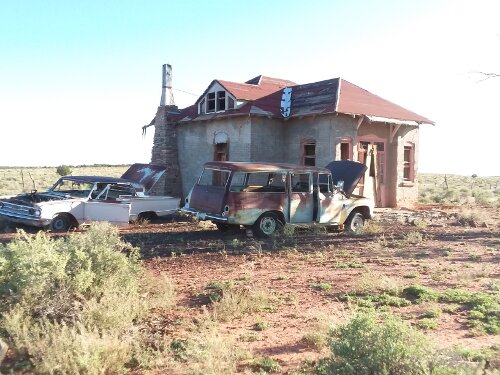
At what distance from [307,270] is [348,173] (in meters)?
5.70

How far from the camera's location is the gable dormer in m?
19.3

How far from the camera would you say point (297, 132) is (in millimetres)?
18609

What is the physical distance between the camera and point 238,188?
12.1 metres

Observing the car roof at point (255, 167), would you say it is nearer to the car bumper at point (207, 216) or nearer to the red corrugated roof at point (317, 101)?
the car bumper at point (207, 216)

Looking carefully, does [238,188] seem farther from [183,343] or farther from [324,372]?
[324,372]

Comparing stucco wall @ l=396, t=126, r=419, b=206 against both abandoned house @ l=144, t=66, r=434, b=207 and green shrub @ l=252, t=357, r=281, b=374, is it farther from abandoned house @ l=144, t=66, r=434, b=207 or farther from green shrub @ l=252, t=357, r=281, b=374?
green shrub @ l=252, t=357, r=281, b=374

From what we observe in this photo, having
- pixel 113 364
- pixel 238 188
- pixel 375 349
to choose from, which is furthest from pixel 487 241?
pixel 113 364

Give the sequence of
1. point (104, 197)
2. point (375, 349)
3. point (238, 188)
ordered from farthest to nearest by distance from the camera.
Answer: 1. point (104, 197)
2. point (238, 188)
3. point (375, 349)

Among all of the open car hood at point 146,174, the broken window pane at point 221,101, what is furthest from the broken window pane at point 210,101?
the open car hood at point 146,174

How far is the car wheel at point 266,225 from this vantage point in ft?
40.3

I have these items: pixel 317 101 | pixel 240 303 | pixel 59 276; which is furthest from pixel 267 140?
pixel 59 276

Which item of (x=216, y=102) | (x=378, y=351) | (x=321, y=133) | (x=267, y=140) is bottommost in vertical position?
(x=378, y=351)

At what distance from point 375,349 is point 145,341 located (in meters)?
2.58

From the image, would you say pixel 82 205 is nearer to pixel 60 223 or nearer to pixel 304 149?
pixel 60 223
